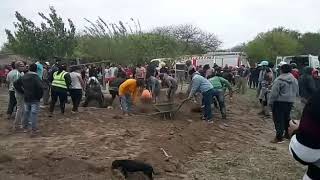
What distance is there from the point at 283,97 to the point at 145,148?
10.4 ft

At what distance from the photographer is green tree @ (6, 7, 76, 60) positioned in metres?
30.6

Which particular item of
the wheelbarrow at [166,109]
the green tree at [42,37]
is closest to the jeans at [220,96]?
the wheelbarrow at [166,109]

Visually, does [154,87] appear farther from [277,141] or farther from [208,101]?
[277,141]

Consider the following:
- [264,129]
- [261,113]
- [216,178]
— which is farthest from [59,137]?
[261,113]

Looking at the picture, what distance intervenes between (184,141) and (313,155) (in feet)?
24.2

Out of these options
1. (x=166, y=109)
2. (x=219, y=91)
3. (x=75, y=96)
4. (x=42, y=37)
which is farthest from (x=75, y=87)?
(x=42, y=37)

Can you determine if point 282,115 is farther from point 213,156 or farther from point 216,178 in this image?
point 216,178

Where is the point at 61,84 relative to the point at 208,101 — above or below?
above

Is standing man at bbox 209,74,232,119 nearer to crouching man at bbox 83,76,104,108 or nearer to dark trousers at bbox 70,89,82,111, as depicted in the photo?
dark trousers at bbox 70,89,82,111

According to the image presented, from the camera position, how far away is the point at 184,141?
10297mm

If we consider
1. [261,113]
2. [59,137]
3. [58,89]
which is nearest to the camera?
[59,137]

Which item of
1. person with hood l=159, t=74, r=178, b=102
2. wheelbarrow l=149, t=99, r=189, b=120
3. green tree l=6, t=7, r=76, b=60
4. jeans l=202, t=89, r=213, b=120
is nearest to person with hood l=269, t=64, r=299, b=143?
jeans l=202, t=89, r=213, b=120

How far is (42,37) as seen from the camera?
3062cm

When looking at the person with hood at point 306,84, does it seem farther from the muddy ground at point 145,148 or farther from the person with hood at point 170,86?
the person with hood at point 170,86
